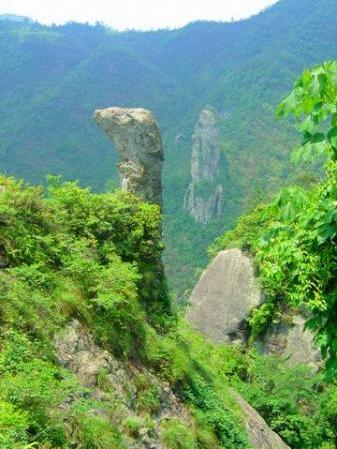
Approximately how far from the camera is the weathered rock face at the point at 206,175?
11994cm

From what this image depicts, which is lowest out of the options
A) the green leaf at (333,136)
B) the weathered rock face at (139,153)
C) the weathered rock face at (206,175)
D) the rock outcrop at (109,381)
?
the weathered rock face at (206,175)

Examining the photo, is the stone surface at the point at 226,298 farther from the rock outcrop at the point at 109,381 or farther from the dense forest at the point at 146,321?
the rock outcrop at the point at 109,381

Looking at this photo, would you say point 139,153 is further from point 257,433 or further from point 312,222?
point 312,222

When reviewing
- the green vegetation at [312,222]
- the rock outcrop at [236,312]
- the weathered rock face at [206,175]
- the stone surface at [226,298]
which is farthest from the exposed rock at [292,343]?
the weathered rock face at [206,175]

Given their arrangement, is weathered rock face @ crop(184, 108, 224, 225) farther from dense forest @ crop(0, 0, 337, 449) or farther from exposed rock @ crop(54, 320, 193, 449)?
exposed rock @ crop(54, 320, 193, 449)

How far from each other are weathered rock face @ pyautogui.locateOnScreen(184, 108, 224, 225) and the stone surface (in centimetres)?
9302

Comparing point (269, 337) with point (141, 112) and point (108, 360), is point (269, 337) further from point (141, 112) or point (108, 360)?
point (108, 360)

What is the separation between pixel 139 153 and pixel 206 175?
4397 inches

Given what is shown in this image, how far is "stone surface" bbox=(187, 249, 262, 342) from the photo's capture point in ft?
74.3

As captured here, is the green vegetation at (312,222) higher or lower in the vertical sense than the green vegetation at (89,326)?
higher

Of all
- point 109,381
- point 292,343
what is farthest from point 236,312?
point 109,381

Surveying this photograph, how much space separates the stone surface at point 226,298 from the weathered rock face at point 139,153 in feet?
31.0

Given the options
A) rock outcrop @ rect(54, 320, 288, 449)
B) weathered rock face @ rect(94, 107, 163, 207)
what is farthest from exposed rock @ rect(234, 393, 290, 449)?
weathered rock face @ rect(94, 107, 163, 207)

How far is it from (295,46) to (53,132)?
82653mm
